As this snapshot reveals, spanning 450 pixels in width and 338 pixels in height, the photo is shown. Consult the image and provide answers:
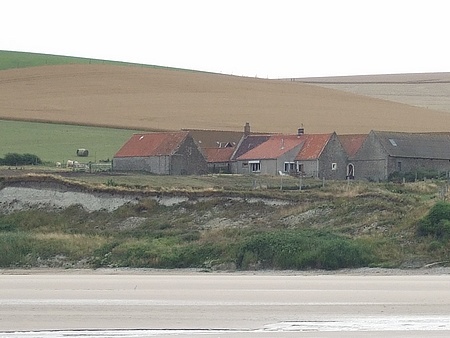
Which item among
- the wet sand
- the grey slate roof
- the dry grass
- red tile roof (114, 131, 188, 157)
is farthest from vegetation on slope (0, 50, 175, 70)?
the wet sand

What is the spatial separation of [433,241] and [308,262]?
451 cm

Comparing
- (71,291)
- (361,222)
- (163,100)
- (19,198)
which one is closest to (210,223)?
(361,222)

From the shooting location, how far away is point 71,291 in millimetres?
28359

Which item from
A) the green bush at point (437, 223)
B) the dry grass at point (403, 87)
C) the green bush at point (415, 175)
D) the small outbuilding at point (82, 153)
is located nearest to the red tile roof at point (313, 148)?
the green bush at point (415, 175)

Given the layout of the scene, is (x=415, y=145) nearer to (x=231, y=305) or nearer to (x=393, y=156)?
(x=393, y=156)

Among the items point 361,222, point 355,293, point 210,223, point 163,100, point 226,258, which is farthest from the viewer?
point 163,100

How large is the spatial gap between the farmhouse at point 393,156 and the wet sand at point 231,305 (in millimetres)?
46669

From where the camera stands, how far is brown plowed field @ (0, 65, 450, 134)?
100 metres

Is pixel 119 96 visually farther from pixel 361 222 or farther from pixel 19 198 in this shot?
pixel 361 222

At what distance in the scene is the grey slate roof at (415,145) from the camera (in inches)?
3175

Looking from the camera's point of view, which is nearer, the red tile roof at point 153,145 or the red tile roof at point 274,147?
the red tile roof at point 153,145

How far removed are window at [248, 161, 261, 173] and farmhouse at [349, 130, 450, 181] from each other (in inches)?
264

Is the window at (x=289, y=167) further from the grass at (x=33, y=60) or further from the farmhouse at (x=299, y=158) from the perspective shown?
the grass at (x=33, y=60)

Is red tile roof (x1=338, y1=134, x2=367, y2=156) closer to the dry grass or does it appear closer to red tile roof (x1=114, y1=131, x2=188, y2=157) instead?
red tile roof (x1=114, y1=131, x2=188, y2=157)
